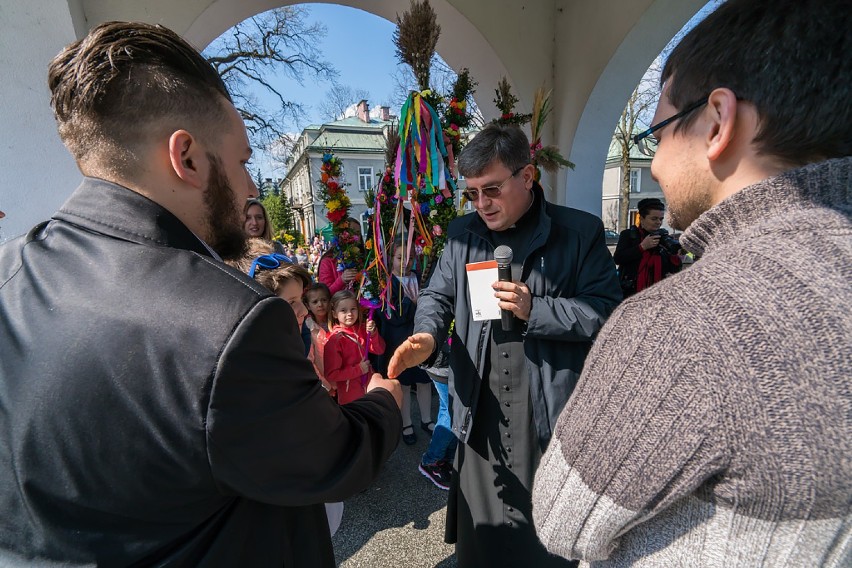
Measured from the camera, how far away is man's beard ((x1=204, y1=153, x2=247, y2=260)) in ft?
3.18

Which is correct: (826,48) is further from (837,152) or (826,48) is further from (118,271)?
(118,271)

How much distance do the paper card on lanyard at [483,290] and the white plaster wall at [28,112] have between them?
2802 millimetres

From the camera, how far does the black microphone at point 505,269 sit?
1.54 metres

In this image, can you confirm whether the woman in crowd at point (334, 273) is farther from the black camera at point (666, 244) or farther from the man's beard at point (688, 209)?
the man's beard at point (688, 209)

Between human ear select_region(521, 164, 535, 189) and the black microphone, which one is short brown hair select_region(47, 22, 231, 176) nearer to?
the black microphone

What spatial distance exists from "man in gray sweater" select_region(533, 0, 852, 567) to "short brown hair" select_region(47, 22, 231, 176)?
106cm

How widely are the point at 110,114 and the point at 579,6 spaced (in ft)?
15.3

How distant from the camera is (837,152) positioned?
66 cm

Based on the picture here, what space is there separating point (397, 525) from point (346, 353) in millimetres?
1274

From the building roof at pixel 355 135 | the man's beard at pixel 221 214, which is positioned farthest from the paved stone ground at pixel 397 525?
the building roof at pixel 355 135

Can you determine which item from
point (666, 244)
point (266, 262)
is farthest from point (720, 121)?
point (666, 244)

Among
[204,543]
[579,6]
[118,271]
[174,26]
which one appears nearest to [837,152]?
[118,271]

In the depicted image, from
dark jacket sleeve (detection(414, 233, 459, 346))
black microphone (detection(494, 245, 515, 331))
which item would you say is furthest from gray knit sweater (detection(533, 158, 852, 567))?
dark jacket sleeve (detection(414, 233, 459, 346))

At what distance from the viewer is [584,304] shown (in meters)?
1.72
